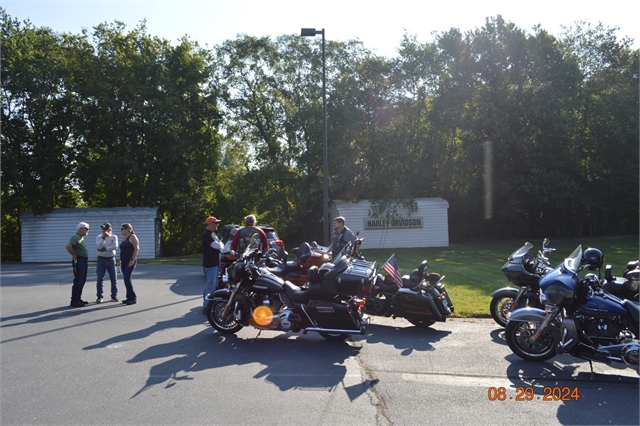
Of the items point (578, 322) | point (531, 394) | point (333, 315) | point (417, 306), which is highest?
point (578, 322)

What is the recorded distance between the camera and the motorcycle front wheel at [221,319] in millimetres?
8305

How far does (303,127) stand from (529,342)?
2453 centimetres

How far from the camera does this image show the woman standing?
11375 mm

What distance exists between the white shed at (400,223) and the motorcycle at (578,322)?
73.8ft

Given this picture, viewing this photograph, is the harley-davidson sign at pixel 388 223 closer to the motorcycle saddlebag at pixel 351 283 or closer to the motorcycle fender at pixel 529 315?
the motorcycle saddlebag at pixel 351 283

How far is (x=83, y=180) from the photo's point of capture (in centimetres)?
3219

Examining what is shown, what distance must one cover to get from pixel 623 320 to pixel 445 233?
2484 centimetres

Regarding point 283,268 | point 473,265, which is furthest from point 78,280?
point 473,265

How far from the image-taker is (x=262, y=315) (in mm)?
7906

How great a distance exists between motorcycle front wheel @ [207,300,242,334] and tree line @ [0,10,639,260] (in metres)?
21.2

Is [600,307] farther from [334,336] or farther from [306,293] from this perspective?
[306,293]

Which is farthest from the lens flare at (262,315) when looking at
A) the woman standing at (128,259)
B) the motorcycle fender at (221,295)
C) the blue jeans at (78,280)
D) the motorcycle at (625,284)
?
the blue jeans at (78,280)

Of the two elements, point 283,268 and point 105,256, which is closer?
point 283,268

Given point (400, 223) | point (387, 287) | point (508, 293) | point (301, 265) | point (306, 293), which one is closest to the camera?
point (306, 293)
